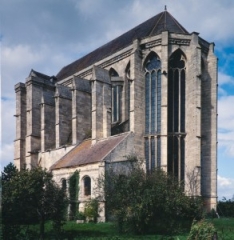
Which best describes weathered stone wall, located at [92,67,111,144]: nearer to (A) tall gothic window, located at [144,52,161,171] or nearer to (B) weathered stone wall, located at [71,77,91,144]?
(B) weathered stone wall, located at [71,77,91,144]

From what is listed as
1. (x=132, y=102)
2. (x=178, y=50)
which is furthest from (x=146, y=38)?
(x=132, y=102)

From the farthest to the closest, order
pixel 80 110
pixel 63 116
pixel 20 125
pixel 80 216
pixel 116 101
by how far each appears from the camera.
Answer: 1. pixel 20 125
2. pixel 63 116
3. pixel 80 110
4. pixel 116 101
5. pixel 80 216

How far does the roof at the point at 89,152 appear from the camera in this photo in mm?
30969

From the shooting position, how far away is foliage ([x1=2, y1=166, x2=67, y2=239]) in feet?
64.7

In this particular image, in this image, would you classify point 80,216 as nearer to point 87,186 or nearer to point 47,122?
point 87,186

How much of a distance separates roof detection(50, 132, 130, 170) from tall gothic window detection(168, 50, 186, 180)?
420 centimetres

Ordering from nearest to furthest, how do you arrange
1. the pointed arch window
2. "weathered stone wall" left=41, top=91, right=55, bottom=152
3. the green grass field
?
1. the green grass field
2. the pointed arch window
3. "weathered stone wall" left=41, top=91, right=55, bottom=152

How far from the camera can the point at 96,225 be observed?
2556 centimetres

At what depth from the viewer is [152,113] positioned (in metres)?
33.8

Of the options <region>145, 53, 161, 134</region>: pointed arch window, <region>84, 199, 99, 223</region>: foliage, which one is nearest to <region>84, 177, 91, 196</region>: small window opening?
<region>84, 199, 99, 223</region>: foliage

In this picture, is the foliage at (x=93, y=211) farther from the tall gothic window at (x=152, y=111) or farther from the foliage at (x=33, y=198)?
the tall gothic window at (x=152, y=111)

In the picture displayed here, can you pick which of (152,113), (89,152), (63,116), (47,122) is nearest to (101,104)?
(89,152)

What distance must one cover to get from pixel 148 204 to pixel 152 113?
13.5 m

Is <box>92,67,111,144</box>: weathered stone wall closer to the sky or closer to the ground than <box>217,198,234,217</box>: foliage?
Result: closer to the sky
